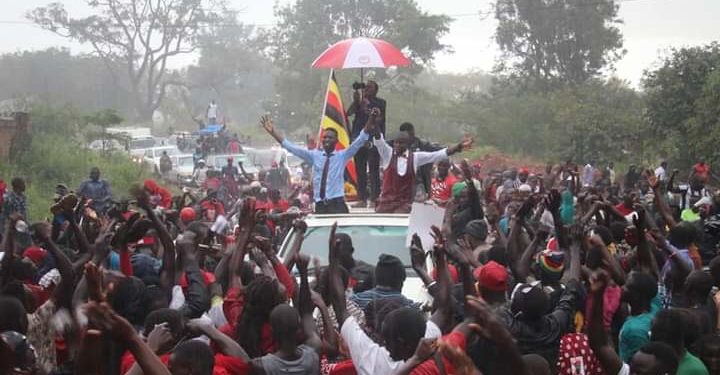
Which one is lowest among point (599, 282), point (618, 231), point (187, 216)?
point (187, 216)

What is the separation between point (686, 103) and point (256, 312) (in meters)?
23.6

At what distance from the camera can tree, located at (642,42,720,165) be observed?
25.2 m

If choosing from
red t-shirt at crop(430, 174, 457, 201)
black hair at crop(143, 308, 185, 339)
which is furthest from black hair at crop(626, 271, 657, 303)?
red t-shirt at crop(430, 174, 457, 201)

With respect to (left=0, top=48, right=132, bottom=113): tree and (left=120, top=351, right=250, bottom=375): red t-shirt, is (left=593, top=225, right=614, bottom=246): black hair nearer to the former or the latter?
(left=120, top=351, right=250, bottom=375): red t-shirt

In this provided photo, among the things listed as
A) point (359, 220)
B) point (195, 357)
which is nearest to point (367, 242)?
point (359, 220)

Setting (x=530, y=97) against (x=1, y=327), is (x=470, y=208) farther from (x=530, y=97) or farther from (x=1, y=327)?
(x=530, y=97)

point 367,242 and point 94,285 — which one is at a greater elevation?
point 94,285

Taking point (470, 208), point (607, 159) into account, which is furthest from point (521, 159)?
point (470, 208)

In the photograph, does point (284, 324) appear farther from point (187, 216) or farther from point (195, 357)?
point (187, 216)

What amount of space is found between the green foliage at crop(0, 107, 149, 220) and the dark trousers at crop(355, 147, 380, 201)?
12.2 m

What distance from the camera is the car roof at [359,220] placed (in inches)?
367

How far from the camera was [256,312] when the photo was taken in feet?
17.5

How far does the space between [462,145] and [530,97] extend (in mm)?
33415

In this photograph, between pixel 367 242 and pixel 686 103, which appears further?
pixel 686 103
